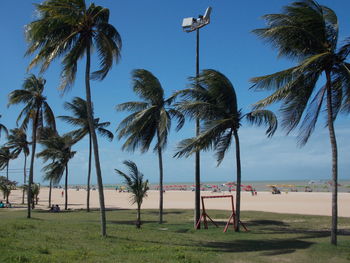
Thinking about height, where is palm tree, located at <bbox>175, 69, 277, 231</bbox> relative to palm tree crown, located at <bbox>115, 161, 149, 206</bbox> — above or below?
above

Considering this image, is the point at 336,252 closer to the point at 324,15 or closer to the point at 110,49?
the point at 324,15

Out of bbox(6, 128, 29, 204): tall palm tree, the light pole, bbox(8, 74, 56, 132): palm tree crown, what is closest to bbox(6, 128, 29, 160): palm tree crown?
bbox(6, 128, 29, 204): tall palm tree

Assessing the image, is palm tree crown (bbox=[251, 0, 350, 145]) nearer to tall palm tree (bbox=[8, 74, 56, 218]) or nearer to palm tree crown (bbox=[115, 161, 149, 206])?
palm tree crown (bbox=[115, 161, 149, 206])

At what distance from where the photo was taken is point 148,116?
62.0ft

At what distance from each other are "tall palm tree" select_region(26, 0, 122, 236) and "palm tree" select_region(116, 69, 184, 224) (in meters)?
5.16

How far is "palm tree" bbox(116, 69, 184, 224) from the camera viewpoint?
61.5ft

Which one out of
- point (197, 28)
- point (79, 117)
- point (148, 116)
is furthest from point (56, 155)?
point (197, 28)

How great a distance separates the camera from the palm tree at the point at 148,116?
18.8 metres

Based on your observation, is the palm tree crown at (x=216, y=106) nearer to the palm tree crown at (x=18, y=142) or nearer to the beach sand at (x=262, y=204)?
the beach sand at (x=262, y=204)

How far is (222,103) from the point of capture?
1510 cm

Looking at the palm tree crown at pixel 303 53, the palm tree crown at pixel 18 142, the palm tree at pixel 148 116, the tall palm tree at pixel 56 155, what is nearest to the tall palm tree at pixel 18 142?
the palm tree crown at pixel 18 142

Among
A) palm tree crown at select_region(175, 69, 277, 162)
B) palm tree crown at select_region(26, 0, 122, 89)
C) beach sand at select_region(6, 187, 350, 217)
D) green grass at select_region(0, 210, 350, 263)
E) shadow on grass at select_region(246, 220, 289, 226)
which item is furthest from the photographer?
beach sand at select_region(6, 187, 350, 217)

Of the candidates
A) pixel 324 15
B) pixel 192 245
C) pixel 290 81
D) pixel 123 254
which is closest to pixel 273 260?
pixel 192 245

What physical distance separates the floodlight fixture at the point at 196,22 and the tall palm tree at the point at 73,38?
4.58 metres
